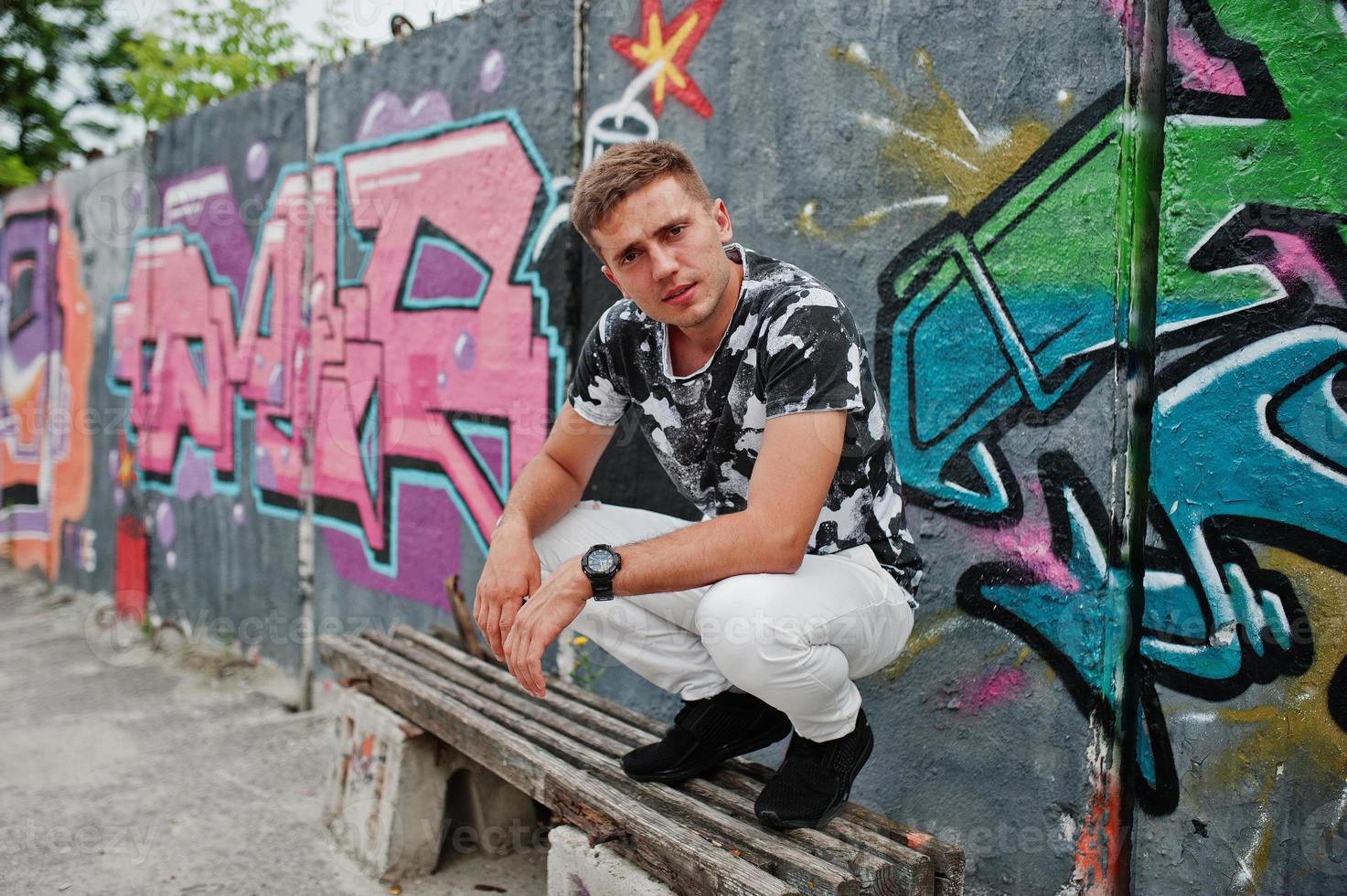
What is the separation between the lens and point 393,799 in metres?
3.02

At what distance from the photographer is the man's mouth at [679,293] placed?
2162 mm

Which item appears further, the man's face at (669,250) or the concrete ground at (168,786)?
the concrete ground at (168,786)

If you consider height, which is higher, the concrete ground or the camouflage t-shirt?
the camouflage t-shirt

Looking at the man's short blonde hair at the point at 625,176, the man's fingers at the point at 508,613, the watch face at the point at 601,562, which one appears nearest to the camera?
the watch face at the point at 601,562

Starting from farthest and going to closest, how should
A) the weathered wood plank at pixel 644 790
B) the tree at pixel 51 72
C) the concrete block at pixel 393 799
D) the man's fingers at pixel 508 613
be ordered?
the tree at pixel 51 72
the concrete block at pixel 393 799
the man's fingers at pixel 508 613
the weathered wood plank at pixel 644 790

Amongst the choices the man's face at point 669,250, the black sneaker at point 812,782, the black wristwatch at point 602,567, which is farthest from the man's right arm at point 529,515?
the black sneaker at point 812,782

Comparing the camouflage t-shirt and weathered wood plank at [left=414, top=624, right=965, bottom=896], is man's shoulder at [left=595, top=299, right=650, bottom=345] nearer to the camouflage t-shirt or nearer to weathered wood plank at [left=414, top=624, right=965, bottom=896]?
the camouflage t-shirt

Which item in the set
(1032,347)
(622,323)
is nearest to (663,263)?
(622,323)

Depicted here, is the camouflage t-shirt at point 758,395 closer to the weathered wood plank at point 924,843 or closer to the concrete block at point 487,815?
the weathered wood plank at point 924,843

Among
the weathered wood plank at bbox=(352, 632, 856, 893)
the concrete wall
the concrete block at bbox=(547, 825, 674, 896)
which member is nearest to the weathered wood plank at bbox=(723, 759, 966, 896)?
the weathered wood plank at bbox=(352, 632, 856, 893)

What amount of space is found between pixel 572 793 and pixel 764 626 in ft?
2.39

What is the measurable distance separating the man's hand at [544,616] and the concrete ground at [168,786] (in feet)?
3.83

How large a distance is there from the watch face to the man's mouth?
56cm

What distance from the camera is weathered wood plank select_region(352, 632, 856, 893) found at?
6.34ft
